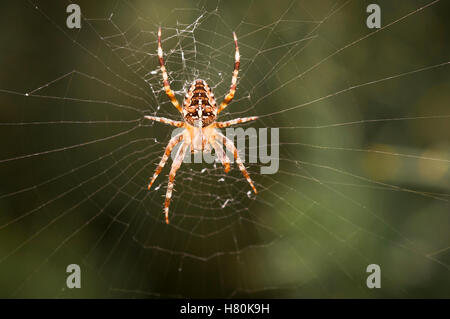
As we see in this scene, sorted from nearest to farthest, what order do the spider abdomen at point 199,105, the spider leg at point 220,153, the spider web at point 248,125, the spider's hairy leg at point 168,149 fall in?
the spider abdomen at point 199,105 → the spider's hairy leg at point 168,149 → the spider web at point 248,125 → the spider leg at point 220,153

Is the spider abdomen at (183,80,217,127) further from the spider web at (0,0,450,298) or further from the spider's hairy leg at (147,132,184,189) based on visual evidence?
the spider web at (0,0,450,298)

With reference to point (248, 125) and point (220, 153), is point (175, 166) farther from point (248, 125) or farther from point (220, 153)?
point (248, 125)

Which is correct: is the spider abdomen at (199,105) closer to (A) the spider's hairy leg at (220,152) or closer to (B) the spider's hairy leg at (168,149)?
(B) the spider's hairy leg at (168,149)

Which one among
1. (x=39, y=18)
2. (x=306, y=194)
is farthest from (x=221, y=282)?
(x=39, y=18)

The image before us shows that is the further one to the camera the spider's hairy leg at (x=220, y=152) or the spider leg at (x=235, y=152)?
the spider's hairy leg at (x=220, y=152)

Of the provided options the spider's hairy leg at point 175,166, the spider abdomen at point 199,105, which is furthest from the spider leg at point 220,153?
the spider abdomen at point 199,105

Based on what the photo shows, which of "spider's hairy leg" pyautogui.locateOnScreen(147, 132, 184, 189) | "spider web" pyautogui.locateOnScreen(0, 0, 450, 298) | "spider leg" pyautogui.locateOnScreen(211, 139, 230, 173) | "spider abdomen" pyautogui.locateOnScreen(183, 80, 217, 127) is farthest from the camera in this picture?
"spider leg" pyautogui.locateOnScreen(211, 139, 230, 173)

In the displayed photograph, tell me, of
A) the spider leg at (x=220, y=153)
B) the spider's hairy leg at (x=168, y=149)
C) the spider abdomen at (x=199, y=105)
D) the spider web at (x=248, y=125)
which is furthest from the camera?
the spider leg at (x=220, y=153)

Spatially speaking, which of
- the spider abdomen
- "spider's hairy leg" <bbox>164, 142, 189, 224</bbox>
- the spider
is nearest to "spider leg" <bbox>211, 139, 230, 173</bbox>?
the spider
